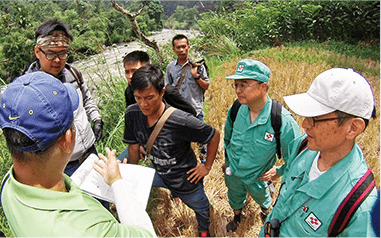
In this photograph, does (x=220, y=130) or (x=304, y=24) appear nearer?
(x=220, y=130)

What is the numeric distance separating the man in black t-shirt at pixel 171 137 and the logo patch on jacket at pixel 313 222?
2.76 feet

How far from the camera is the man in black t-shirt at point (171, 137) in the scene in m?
1.72

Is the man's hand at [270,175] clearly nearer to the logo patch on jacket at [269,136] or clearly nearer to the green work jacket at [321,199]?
the logo patch on jacket at [269,136]

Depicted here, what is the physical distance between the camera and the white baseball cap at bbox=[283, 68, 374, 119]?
3.48ft

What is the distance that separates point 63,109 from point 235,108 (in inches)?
60.6

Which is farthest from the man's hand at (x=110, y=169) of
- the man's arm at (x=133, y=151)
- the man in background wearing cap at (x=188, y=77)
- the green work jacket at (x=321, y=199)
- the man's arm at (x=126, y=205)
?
the man in background wearing cap at (x=188, y=77)

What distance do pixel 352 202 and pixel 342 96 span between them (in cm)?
46

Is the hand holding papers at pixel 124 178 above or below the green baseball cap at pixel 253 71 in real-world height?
below

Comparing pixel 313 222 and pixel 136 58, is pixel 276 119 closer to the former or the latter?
pixel 313 222

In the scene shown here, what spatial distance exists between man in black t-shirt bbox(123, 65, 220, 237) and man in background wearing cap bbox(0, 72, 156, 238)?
32.1 inches

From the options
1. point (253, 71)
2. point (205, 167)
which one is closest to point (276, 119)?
point (253, 71)

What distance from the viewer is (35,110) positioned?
836 millimetres

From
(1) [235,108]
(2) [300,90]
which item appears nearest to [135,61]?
(1) [235,108]

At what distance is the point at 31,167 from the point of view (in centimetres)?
88
